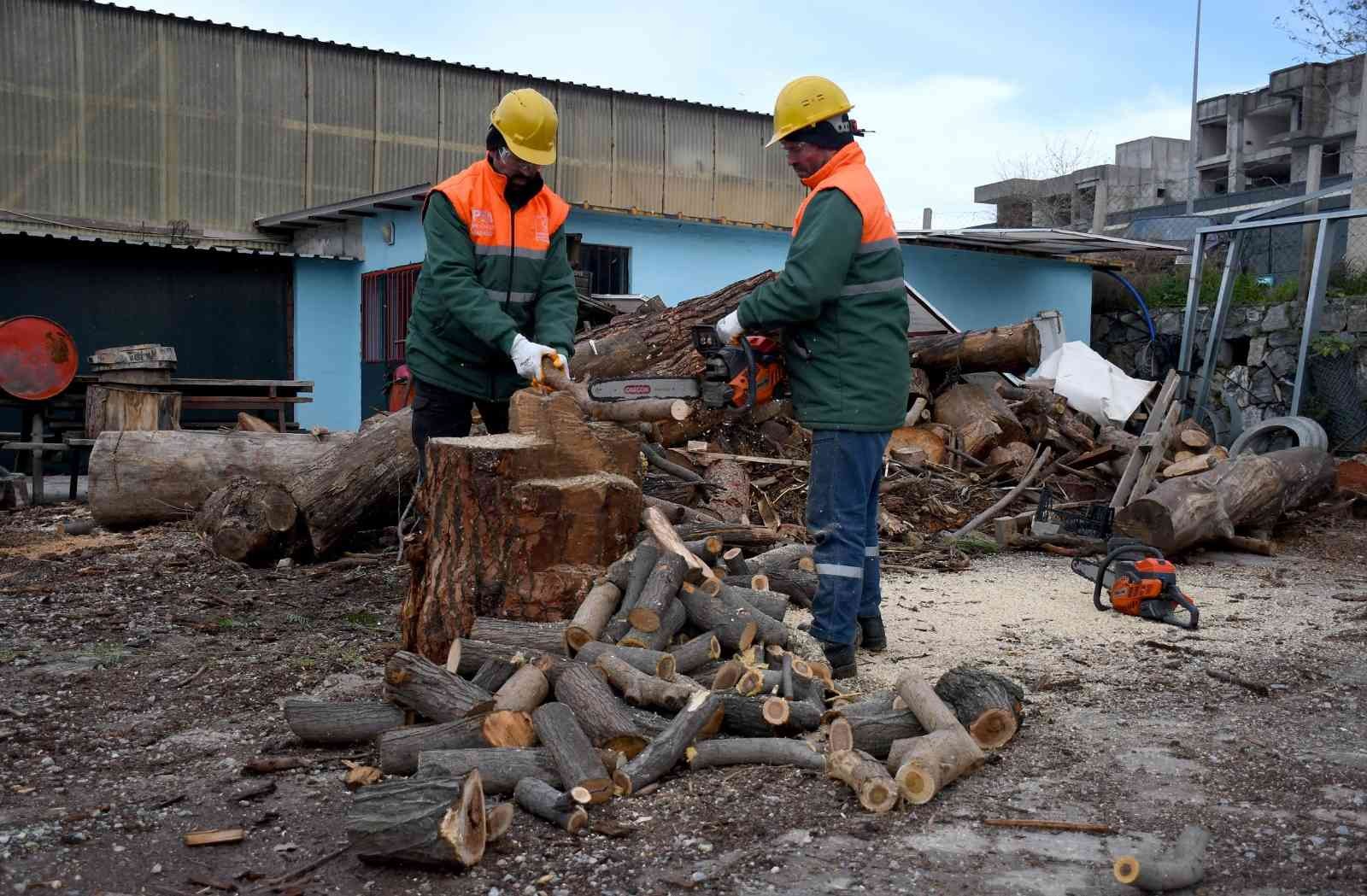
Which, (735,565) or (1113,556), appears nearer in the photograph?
(735,565)

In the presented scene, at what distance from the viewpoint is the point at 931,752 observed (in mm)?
3074

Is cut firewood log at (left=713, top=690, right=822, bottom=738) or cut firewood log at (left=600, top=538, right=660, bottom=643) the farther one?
cut firewood log at (left=600, top=538, right=660, bottom=643)

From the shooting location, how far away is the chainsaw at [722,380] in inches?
167

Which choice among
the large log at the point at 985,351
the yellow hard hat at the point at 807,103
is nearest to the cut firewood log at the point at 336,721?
the yellow hard hat at the point at 807,103

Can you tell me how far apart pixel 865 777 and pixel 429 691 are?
1351 millimetres

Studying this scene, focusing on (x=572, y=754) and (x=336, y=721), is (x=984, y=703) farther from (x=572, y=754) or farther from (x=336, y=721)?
(x=336, y=721)

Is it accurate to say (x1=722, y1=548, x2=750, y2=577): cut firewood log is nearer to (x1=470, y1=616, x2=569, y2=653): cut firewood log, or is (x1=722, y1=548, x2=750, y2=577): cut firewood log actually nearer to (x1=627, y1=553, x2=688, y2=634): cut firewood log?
(x1=627, y1=553, x2=688, y2=634): cut firewood log

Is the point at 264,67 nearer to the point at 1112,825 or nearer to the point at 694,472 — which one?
the point at 694,472

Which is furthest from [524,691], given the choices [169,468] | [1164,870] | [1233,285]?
[1233,285]

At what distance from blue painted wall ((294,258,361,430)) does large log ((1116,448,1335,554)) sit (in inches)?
434

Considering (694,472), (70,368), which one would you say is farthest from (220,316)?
(694,472)

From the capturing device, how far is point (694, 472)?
24.5 ft

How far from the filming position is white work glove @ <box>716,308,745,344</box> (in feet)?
13.8

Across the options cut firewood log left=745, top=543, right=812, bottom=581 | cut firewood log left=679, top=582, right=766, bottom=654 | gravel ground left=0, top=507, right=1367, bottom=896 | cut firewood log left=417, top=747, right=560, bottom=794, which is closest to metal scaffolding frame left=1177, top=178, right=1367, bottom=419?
gravel ground left=0, top=507, right=1367, bottom=896
